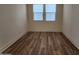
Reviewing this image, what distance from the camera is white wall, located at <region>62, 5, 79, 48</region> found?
3.99ft

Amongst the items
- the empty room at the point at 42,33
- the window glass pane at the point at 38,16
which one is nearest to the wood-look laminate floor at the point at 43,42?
the empty room at the point at 42,33

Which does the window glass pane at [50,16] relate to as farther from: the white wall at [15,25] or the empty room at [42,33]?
the white wall at [15,25]

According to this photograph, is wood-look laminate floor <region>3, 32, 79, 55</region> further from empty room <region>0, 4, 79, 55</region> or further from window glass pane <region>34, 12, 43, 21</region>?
window glass pane <region>34, 12, 43, 21</region>

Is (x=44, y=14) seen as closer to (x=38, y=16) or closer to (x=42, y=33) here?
(x=38, y=16)

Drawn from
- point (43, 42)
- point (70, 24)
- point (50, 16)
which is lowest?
point (43, 42)

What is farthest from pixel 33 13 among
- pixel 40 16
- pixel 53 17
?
pixel 53 17

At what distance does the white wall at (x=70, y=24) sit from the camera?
1216 mm

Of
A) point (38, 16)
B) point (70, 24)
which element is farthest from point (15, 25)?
point (70, 24)

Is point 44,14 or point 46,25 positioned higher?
point 44,14

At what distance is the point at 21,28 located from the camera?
1.41 m

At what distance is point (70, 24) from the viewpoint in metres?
1.53

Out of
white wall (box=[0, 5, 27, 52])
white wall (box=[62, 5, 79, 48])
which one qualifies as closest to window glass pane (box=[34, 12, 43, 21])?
white wall (box=[0, 5, 27, 52])

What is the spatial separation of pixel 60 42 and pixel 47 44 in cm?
13

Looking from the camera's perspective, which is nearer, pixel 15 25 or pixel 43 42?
pixel 43 42
